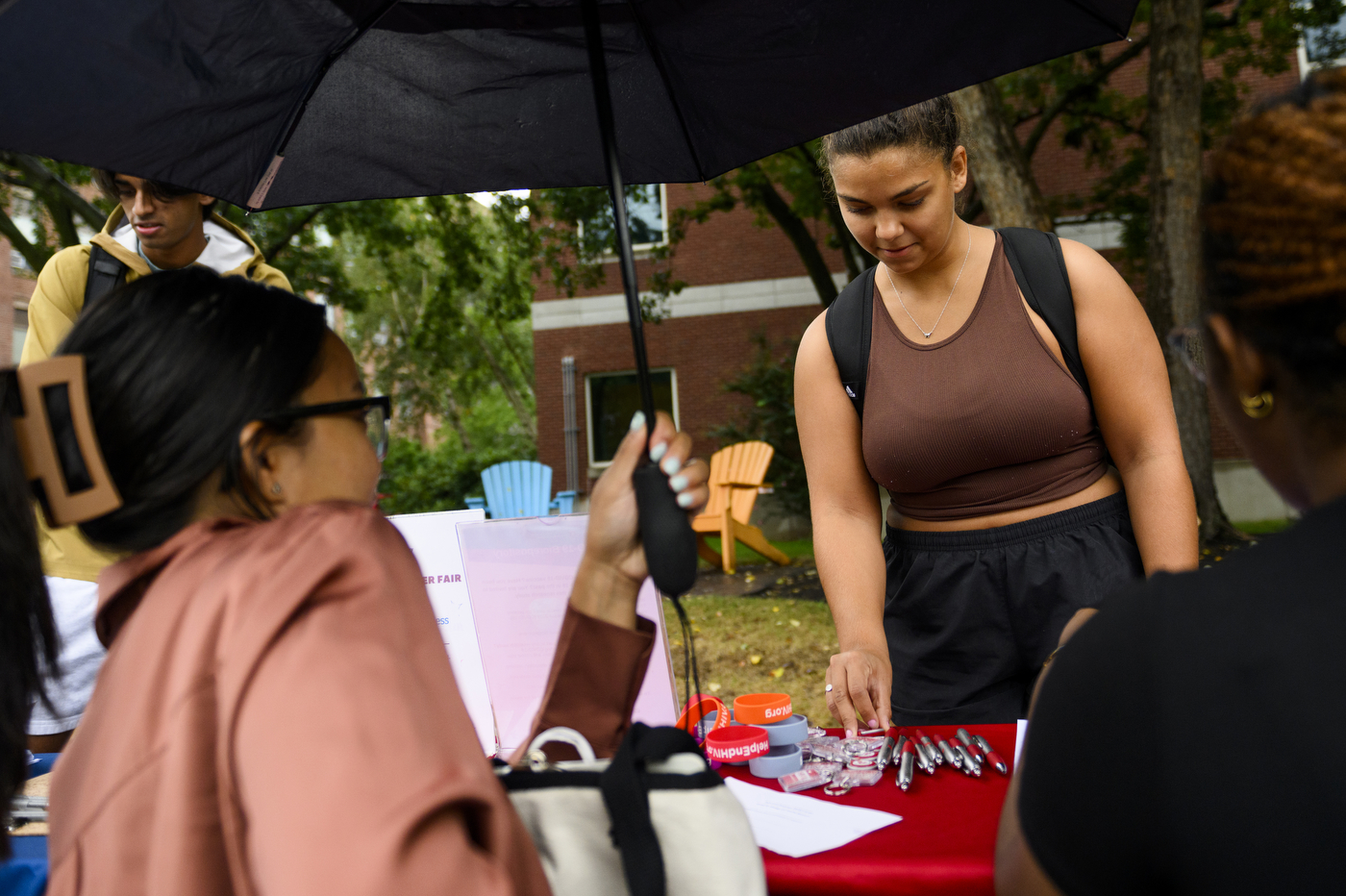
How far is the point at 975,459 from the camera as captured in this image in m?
2.14

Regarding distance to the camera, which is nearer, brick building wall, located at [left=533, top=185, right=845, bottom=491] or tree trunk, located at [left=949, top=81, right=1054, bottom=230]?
tree trunk, located at [left=949, top=81, right=1054, bottom=230]

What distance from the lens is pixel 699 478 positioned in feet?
4.35

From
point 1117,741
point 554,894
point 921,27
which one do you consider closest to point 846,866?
point 554,894

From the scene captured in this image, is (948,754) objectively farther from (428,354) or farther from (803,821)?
(428,354)

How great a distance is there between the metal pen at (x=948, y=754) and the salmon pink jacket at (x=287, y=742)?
1.00 meters

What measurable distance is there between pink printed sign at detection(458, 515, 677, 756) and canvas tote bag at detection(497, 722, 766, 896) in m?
0.73

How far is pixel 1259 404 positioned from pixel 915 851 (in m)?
0.82

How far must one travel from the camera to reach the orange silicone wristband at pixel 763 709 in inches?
79.7

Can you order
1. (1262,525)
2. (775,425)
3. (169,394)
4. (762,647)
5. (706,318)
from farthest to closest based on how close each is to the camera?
1. (706,318)
2. (775,425)
3. (1262,525)
4. (762,647)
5. (169,394)

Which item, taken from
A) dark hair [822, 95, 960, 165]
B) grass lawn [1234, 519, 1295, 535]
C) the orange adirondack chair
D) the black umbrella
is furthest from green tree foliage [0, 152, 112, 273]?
grass lawn [1234, 519, 1295, 535]

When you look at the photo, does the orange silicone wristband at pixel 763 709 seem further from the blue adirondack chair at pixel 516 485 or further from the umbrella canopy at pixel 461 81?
the blue adirondack chair at pixel 516 485

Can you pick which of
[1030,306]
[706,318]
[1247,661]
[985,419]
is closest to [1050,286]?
[1030,306]

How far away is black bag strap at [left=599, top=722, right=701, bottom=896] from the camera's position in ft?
3.48

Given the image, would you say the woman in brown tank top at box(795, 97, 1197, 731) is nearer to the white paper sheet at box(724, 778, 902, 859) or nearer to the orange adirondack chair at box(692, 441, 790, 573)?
the white paper sheet at box(724, 778, 902, 859)
